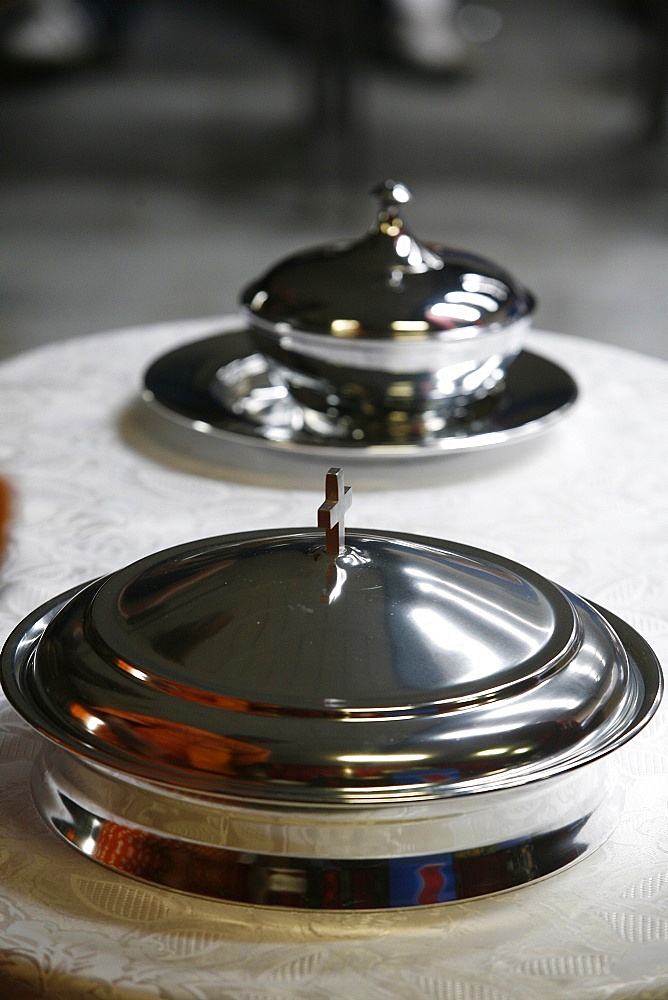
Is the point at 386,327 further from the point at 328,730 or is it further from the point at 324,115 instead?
the point at 324,115

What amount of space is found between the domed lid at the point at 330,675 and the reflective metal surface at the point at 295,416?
39cm

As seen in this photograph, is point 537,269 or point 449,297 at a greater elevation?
point 449,297

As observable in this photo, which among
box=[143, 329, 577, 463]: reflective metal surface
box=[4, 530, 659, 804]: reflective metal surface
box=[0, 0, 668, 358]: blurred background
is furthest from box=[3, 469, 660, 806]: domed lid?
box=[0, 0, 668, 358]: blurred background

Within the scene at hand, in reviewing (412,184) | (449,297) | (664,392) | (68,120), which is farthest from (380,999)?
(68,120)

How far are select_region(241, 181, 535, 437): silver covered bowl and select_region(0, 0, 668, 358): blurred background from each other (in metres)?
3.87

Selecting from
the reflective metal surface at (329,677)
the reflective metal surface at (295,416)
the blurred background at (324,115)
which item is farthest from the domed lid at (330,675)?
the blurred background at (324,115)

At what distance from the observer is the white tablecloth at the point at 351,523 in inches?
18.2

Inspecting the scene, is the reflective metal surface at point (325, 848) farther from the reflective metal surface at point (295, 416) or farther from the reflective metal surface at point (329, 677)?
the reflective metal surface at point (295, 416)

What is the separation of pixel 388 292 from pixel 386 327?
4 centimetres

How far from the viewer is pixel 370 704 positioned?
48 centimetres

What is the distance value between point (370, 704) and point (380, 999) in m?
0.11

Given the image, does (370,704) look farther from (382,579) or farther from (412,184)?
(412,184)

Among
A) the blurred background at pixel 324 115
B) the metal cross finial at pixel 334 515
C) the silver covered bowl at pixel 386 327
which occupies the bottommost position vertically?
the blurred background at pixel 324 115

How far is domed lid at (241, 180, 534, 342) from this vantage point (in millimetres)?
985
